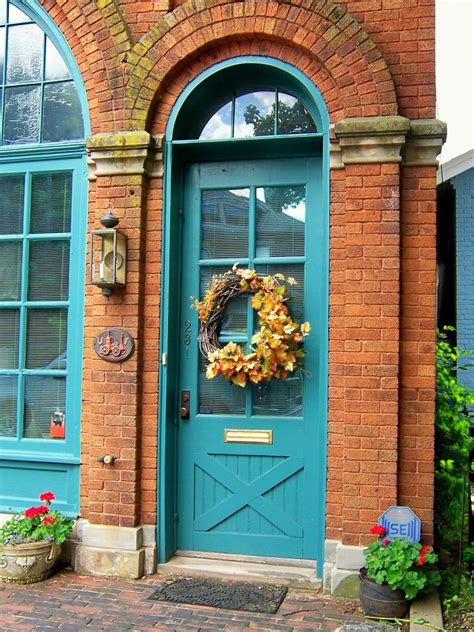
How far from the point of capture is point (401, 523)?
413 centimetres

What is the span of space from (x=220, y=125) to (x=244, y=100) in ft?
0.88

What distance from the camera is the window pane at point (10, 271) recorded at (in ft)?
17.2

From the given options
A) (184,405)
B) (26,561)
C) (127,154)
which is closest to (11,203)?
(127,154)

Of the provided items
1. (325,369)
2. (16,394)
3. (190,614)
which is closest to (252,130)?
(325,369)

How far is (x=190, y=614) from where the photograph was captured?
400cm

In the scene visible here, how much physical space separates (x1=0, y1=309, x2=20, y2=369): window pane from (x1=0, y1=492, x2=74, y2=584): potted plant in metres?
1.18

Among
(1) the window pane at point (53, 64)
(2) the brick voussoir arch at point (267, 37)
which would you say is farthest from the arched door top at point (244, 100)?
(1) the window pane at point (53, 64)

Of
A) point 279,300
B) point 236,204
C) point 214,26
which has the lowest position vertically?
point 279,300

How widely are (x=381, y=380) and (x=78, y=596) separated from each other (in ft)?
8.26

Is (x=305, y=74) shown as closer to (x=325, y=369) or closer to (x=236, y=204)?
(x=236, y=204)

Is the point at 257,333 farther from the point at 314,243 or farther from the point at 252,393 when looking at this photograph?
the point at 314,243

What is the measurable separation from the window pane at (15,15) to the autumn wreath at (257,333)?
2807mm

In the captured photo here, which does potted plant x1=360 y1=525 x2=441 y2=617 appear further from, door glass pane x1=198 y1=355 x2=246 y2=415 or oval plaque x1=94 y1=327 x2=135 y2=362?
oval plaque x1=94 y1=327 x2=135 y2=362

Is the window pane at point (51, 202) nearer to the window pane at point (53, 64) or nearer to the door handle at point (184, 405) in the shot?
the window pane at point (53, 64)
